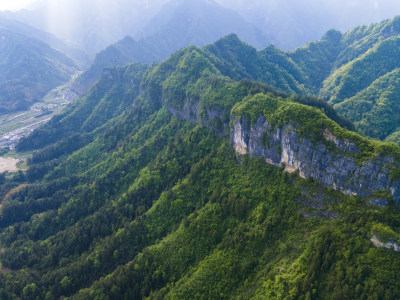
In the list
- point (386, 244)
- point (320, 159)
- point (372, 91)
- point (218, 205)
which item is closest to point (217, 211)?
point (218, 205)

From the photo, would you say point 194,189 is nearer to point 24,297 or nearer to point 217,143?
point 217,143

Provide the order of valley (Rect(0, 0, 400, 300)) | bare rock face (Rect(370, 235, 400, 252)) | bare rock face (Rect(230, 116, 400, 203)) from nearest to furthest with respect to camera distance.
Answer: bare rock face (Rect(370, 235, 400, 252)) < valley (Rect(0, 0, 400, 300)) < bare rock face (Rect(230, 116, 400, 203))

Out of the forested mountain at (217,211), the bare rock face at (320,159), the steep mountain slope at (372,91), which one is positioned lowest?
the forested mountain at (217,211)

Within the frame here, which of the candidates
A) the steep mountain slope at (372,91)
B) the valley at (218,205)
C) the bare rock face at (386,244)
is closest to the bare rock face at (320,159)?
the valley at (218,205)

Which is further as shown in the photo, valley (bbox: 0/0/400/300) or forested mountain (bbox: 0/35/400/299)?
valley (bbox: 0/0/400/300)

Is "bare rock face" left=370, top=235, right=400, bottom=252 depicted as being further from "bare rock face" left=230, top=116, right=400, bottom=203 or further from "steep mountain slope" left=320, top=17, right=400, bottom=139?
"steep mountain slope" left=320, top=17, right=400, bottom=139

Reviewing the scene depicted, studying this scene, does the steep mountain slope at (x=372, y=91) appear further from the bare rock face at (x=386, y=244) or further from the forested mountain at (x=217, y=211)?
the bare rock face at (x=386, y=244)

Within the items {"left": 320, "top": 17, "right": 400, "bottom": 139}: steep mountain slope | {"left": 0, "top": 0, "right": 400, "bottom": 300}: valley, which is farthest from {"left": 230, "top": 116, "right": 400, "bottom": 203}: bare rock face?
{"left": 320, "top": 17, "right": 400, "bottom": 139}: steep mountain slope
